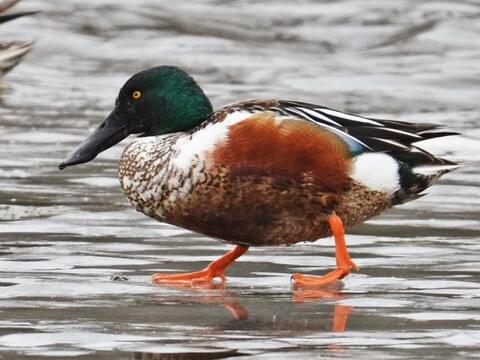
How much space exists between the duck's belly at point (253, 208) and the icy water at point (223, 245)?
24 centimetres

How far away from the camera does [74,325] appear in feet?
19.9

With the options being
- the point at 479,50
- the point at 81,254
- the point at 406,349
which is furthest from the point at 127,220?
the point at 479,50

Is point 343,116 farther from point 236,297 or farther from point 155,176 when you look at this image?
point 236,297

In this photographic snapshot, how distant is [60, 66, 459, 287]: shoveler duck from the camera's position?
7.23m

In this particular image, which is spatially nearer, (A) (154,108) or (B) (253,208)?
(B) (253,208)

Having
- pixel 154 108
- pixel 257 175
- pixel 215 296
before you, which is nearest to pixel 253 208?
pixel 257 175

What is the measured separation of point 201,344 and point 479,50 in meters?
13.9

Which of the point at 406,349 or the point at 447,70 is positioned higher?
the point at 406,349

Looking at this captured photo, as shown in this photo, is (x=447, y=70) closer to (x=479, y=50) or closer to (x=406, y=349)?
(x=479, y=50)

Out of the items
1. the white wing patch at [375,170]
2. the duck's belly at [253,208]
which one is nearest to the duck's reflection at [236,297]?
the duck's belly at [253,208]

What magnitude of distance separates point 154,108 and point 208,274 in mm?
816

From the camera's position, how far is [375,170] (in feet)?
25.0

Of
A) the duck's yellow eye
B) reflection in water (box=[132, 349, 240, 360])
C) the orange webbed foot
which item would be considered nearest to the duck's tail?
the orange webbed foot

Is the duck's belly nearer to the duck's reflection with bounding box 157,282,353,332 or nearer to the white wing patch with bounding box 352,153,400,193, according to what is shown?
the white wing patch with bounding box 352,153,400,193
